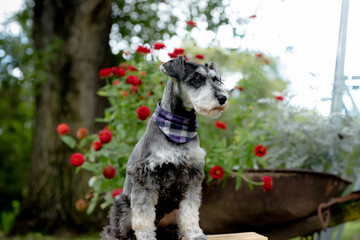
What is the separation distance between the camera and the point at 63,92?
185 inches

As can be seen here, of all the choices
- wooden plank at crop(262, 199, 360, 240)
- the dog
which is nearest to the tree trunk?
wooden plank at crop(262, 199, 360, 240)

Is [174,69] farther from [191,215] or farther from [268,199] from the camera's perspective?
[268,199]

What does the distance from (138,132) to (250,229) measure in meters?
1.15

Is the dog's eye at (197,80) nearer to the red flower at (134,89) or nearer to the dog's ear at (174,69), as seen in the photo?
the dog's ear at (174,69)

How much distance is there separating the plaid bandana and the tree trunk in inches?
124

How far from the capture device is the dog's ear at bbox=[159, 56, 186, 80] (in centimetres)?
172

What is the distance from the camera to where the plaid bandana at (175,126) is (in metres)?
1.73

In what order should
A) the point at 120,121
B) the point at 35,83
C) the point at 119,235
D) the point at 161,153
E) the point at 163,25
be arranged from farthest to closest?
the point at 163,25, the point at 35,83, the point at 120,121, the point at 119,235, the point at 161,153

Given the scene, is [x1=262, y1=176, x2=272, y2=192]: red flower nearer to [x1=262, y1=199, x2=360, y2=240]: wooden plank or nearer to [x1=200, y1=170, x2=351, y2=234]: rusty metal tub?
[x1=200, y1=170, x2=351, y2=234]: rusty metal tub

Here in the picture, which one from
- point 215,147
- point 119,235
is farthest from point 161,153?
point 215,147

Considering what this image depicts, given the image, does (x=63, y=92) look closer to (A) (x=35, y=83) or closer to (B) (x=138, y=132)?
(A) (x=35, y=83)

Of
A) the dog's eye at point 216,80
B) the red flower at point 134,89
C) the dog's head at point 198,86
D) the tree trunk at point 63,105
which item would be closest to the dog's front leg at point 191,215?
the dog's head at point 198,86

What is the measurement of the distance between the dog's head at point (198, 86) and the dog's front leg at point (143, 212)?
467 millimetres

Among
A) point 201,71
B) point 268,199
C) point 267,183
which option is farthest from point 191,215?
point 268,199
